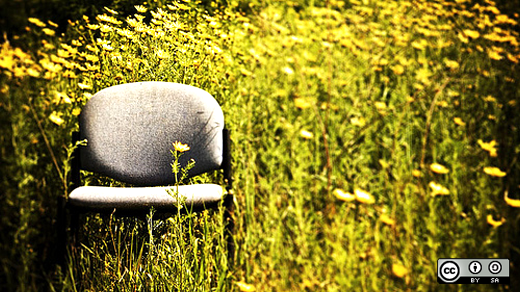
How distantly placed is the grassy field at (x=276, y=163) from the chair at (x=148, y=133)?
0.09m

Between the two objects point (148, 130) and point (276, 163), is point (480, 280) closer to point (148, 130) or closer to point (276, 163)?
point (276, 163)

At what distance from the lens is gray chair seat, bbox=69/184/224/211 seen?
4.86ft

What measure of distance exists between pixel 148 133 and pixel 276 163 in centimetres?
65

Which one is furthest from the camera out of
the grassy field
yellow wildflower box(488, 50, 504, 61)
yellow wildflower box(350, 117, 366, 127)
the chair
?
yellow wildflower box(488, 50, 504, 61)

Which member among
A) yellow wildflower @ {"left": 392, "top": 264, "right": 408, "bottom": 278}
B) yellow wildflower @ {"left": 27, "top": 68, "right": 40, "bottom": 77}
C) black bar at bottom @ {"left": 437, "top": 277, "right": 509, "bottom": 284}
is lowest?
black bar at bottom @ {"left": 437, "top": 277, "right": 509, "bottom": 284}

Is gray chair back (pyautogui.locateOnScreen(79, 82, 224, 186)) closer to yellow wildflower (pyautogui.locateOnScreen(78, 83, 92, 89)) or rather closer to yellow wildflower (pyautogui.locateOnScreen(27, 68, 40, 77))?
yellow wildflower (pyautogui.locateOnScreen(78, 83, 92, 89))

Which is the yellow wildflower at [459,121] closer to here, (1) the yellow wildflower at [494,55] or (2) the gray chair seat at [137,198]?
(1) the yellow wildflower at [494,55]

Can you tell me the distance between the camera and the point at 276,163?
2115mm

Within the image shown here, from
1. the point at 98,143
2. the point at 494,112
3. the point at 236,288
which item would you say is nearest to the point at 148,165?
the point at 98,143

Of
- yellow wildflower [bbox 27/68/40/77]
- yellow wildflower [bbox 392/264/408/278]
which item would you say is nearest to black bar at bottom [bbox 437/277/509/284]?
yellow wildflower [bbox 392/264/408/278]

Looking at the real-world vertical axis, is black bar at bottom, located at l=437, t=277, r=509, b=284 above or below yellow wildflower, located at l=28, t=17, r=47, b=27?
below

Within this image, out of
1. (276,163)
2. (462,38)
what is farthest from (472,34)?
(276,163)

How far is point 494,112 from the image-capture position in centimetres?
214

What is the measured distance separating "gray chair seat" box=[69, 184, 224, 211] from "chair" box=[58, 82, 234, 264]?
0.17 meters
